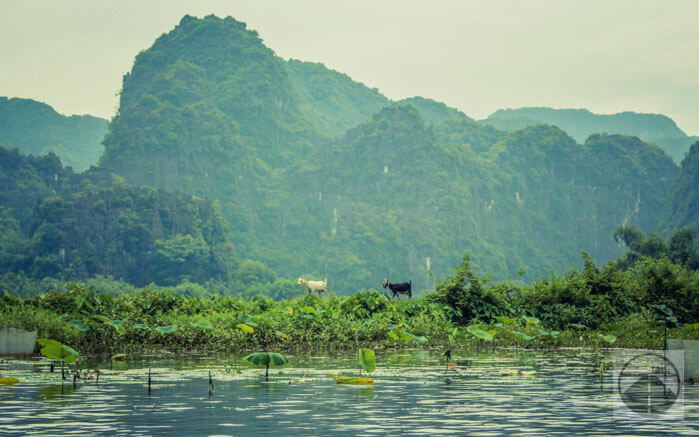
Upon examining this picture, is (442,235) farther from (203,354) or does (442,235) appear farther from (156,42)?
(203,354)

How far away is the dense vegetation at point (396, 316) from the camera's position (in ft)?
65.3

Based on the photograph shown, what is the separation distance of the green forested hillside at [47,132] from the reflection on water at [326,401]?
528 feet

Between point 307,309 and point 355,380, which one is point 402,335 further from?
point 355,380

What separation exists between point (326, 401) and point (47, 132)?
178 m

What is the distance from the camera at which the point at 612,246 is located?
133375 mm

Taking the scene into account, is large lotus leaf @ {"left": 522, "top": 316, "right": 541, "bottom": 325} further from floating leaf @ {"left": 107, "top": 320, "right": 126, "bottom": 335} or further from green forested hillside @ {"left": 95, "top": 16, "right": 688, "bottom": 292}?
green forested hillside @ {"left": 95, "top": 16, "right": 688, "bottom": 292}

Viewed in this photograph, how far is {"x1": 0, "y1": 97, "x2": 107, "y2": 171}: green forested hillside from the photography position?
171 m

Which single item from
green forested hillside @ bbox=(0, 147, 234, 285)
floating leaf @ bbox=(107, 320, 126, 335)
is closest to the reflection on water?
floating leaf @ bbox=(107, 320, 126, 335)

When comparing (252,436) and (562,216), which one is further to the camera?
(562,216)

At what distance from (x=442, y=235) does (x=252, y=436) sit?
115 metres

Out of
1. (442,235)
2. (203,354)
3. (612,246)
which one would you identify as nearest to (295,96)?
(442,235)

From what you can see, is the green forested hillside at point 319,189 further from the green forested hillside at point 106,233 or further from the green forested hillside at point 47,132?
the green forested hillside at point 47,132

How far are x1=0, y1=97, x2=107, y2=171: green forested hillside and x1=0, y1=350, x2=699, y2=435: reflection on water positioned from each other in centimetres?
16101

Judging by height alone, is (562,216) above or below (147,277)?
above
